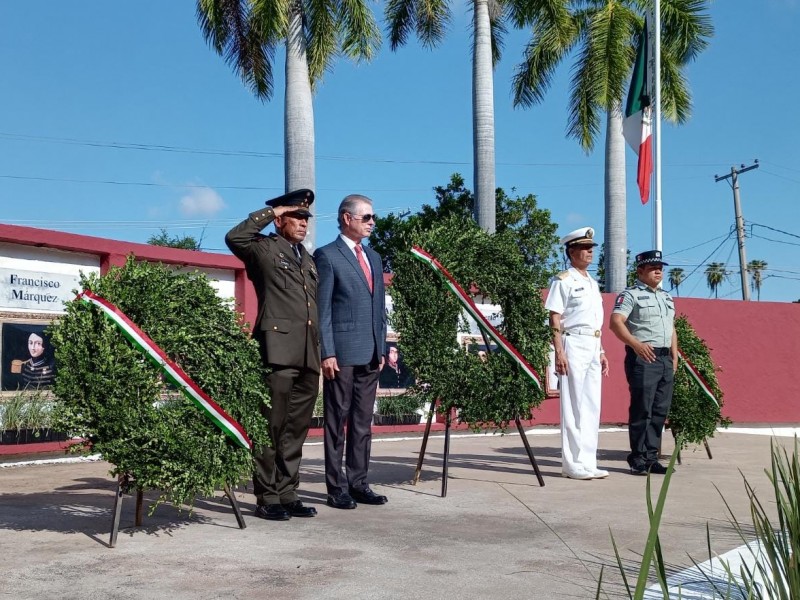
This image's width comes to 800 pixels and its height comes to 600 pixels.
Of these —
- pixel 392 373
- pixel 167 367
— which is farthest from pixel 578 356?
pixel 392 373

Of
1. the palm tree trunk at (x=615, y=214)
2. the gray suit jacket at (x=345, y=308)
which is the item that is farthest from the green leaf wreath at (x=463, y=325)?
the palm tree trunk at (x=615, y=214)

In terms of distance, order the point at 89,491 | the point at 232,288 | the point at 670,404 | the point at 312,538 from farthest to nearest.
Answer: the point at 232,288 → the point at 670,404 → the point at 89,491 → the point at 312,538

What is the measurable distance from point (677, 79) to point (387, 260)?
1146 cm

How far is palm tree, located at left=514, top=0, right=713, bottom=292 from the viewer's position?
70.1 ft

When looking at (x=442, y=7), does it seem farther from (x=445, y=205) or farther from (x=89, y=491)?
(x=89, y=491)

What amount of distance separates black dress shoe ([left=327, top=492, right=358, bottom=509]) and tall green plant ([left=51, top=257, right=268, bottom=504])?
976mm

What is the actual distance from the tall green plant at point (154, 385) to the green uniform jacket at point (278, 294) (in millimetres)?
389

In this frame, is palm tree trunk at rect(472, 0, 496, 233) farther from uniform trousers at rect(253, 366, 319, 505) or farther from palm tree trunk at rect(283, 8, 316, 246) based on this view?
uniform trousers at rect(253, 366, 319, 505)

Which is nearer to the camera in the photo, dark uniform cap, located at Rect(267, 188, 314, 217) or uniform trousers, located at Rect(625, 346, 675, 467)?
dark uniform cap, located at Rect(267, 188, 314, 217)

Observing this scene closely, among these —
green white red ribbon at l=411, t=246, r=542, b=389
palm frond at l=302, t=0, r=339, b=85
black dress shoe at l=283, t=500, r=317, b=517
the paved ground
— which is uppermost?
palm frond at l=302, t=0, r=339, b=85

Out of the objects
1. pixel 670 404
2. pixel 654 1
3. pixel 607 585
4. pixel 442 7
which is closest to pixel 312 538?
pixel 607 585

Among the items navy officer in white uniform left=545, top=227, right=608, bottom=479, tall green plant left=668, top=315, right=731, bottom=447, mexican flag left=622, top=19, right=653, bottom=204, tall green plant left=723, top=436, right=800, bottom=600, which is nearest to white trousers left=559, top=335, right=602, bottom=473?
navy officer in white uniform left=545, top=227, right=608, bottom=479

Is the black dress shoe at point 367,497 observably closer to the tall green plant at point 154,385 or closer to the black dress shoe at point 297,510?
the black dress shoe at point 297,510

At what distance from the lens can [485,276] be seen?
712 centimetres
